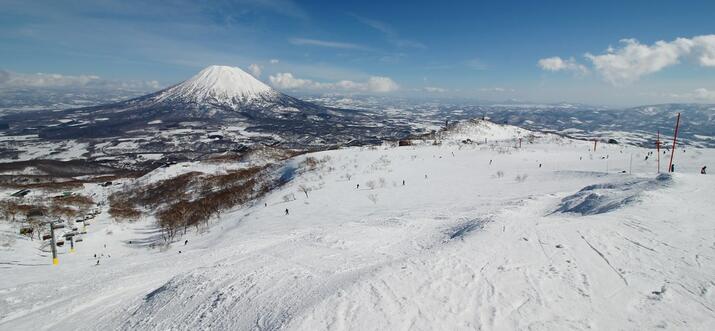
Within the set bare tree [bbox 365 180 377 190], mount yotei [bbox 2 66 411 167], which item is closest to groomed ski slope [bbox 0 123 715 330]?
bare tree [bbox 365 180 377 190]

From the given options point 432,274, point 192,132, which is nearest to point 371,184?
point 432,274

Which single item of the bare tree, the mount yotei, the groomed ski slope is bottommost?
the mount yotei

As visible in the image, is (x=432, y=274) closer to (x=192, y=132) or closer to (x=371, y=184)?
(x=371, y=184)

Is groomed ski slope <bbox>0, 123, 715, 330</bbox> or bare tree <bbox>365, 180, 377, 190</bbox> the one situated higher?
groomed ski slope <bbox>0, 123, 715, 330</bbox>

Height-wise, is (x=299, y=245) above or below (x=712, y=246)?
below

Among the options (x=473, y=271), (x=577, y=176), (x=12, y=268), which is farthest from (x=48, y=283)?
(x=577, y=176)

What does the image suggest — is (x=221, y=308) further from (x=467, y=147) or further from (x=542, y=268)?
(x=467, y=147)

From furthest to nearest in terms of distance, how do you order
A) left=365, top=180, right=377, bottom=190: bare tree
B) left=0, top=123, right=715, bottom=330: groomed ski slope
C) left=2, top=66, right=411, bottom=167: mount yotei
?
left=2, top=66, right=411, bottom=167: mount yotei → left=365, top=180, right=377, bottom=190: bare tree → left=0, top=123, right=715, bottom=330: groomed ski slope

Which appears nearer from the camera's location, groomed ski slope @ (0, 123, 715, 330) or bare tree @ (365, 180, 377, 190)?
groomed ski slope @ (0, 123, 715, 330)

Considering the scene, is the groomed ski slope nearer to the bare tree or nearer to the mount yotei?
the bare tree
